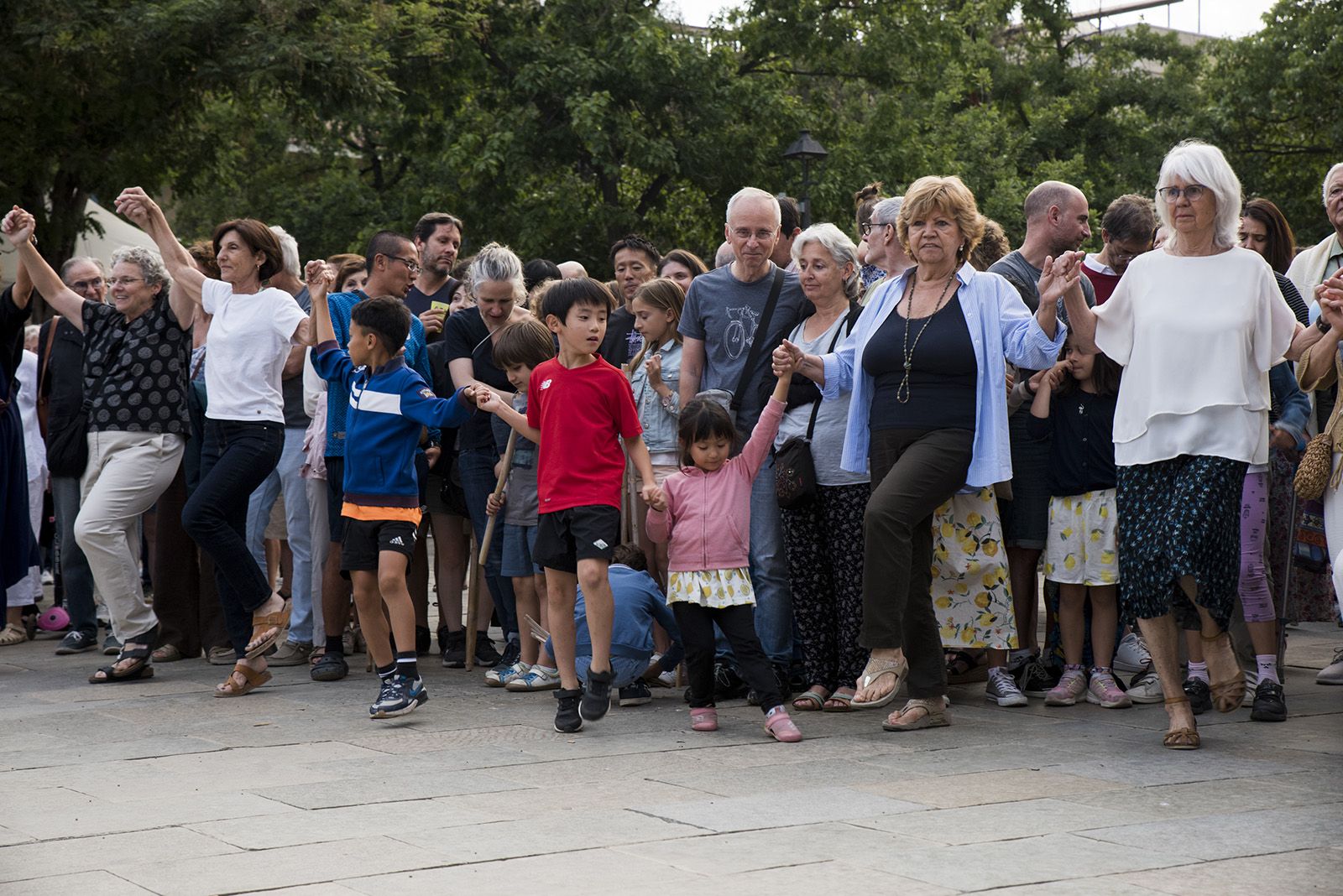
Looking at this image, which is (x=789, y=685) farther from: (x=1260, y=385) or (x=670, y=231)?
(x=670, y=231)

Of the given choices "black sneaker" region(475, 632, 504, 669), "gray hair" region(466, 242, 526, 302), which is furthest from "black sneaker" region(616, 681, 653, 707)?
"gray hair" region(466, 242, 526, 302)

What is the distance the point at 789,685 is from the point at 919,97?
82.2ft

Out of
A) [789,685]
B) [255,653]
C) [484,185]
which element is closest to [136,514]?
[255,653]

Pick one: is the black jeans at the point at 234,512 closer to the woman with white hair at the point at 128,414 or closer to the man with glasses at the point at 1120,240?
the woman with white hair at the point at 128,414

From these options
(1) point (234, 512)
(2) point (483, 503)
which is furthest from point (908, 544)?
(1) point (234, 512)

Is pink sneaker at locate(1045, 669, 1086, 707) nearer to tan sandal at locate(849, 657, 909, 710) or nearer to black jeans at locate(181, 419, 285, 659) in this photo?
tan sandal at locate(849, 657, 909, 710)

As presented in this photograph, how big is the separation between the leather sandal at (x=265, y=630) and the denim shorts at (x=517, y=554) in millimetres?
1099

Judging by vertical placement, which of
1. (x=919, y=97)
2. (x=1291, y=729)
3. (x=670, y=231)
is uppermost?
(x=919, y=97)

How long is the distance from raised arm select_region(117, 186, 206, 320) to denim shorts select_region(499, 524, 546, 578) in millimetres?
2029

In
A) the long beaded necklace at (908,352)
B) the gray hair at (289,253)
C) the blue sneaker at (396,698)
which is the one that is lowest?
the blue sneaker at (396,698)

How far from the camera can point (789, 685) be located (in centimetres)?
749

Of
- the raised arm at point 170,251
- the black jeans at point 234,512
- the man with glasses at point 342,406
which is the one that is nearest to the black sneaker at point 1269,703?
the man with glasses at point 342,406

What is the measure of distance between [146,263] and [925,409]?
4.29 meters

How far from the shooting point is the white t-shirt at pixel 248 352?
7910mm
